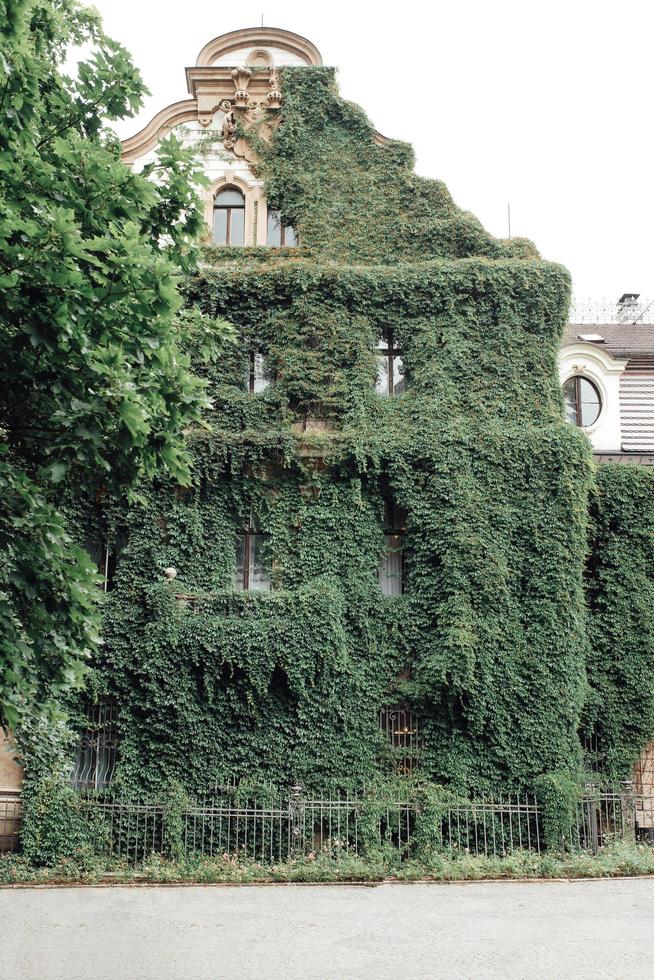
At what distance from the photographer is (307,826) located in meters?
17.8

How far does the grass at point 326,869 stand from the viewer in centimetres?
1616

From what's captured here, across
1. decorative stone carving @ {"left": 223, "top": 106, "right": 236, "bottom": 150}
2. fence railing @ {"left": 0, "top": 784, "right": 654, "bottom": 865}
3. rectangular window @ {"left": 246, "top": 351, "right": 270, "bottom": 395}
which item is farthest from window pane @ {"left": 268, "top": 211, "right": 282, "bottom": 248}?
fence railing @ {"left": 0, "top": 784, "right": 654, "bottom": 865}

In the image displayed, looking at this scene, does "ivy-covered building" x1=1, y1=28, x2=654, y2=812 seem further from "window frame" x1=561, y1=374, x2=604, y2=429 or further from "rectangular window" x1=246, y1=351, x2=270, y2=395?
"window frame" x1=561, y1=374, x2=604, y2=429

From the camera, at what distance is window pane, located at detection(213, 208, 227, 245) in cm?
2278

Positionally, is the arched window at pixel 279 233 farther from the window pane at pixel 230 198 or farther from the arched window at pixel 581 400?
the arched window at pixel 581 400

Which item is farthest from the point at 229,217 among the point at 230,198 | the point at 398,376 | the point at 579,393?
the point at 579,393

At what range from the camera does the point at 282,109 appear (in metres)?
23.2

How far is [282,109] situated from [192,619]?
12665 millimetres

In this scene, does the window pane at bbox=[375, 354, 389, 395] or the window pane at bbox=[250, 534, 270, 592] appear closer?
the window pane at bbox=[250, 534, 270, 592]

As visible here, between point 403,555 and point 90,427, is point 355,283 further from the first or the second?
point 90,427

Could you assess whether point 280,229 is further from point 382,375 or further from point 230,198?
point 382,375

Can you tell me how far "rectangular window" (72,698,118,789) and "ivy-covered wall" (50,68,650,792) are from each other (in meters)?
0.54

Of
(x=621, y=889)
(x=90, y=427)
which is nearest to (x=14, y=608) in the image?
(x=90, y=427)

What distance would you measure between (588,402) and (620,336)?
173 inches
